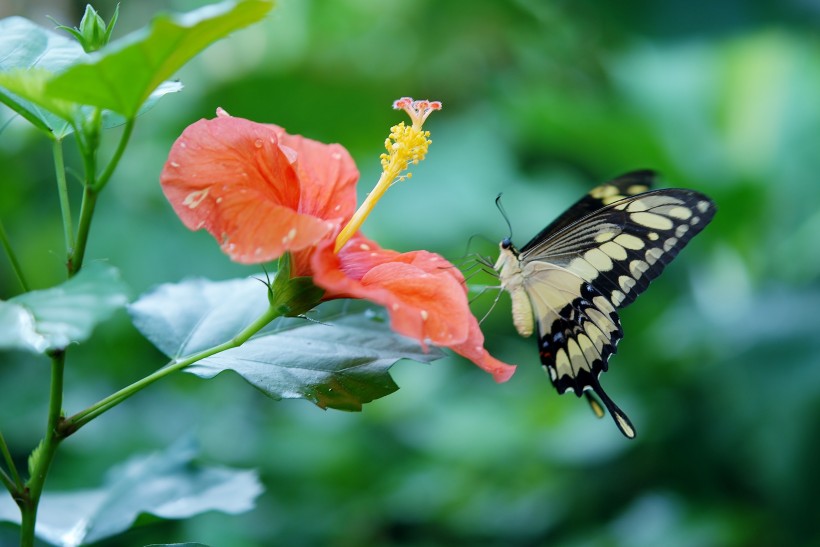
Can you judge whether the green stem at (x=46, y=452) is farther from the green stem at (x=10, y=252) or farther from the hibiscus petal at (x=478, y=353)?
the hibiscus petal at (x=478, y=353)

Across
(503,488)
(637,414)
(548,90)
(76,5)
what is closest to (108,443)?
(503,488)

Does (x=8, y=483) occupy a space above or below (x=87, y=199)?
below

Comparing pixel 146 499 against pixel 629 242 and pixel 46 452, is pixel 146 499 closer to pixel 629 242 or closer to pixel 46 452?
pixel 46 452

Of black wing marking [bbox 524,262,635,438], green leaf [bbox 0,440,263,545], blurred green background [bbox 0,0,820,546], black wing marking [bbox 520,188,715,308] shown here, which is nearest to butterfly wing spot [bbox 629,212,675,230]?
black wing marking [bbox 520,188,715,308]

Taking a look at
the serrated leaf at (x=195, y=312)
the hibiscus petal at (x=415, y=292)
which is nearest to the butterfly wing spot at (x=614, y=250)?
the hibiscus petal at (x=415, y=292)

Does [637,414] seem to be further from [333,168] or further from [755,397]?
[333,168]

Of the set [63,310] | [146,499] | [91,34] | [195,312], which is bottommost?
[146,499]

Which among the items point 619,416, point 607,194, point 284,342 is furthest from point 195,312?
point 607,194
